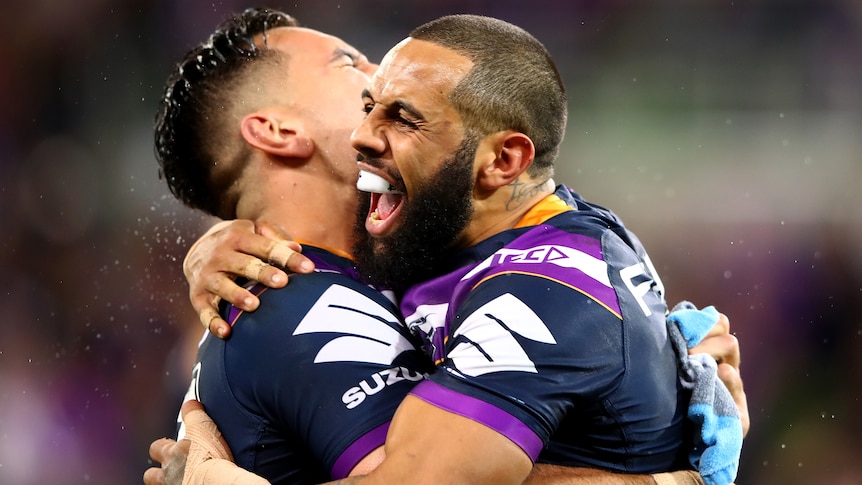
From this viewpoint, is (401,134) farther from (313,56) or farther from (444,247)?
(313,56)

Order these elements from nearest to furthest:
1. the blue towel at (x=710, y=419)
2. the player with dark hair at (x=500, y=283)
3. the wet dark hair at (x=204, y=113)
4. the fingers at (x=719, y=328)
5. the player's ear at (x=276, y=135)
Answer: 1. the player with dark hair at (x=500, y=283)
2. the blue towel at (x=710, y=419)
3. the fingers at (x=719, y=328)
4. the player's ear at (x=276, y=135)
5. the wet dark hair at (x=204, y=113)

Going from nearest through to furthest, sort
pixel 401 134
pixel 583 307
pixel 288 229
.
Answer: pixel 583 307, pixel 401 134, pixel 288 229

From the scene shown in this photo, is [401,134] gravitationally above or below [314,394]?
above

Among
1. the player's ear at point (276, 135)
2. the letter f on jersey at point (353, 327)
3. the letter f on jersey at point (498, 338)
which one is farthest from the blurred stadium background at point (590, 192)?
the letter f on jersey at point (498, 338)

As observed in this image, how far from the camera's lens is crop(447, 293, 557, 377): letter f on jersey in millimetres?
2260

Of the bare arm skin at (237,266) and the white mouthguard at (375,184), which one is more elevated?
the white mouthguard at (375,184)

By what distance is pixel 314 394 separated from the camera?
2582 millimetres

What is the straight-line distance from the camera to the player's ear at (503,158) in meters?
A: 2.79

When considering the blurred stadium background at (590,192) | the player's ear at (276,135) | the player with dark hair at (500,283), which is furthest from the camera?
the blurred stadium background at (590,192)

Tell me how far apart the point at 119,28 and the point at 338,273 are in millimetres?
4942

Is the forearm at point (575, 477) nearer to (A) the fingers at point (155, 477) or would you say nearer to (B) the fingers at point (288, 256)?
Result: (B) the fingers at point (288, 256)

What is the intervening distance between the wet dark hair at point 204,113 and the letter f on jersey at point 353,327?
2.69 feet

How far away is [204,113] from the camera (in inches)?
133

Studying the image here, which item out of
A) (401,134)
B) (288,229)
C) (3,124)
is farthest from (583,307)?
(3,124)
